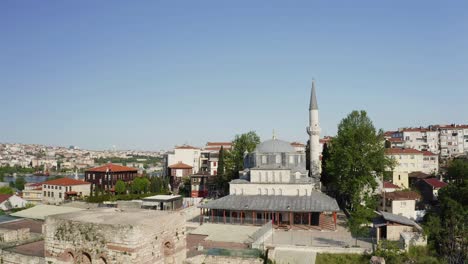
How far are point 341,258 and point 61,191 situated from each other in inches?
1528

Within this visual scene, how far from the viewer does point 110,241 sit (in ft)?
33.4

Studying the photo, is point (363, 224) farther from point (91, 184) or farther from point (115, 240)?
point (91, 184)

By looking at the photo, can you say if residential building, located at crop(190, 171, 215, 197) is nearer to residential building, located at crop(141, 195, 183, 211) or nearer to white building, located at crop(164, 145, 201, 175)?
residential building, located at crop(141, 195, 183, 211)

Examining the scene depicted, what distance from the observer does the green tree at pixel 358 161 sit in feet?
105

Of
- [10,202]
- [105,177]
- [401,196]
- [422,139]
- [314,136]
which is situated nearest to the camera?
[401,196]

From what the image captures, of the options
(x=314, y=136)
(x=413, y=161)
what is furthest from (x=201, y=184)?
(x=413, y=161)

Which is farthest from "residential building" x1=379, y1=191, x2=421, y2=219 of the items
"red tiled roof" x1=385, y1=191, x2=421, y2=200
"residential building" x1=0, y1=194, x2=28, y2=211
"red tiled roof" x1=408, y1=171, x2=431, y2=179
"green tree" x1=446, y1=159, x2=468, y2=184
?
"residential building" x1=0, y1=194, x2=28, y2=211

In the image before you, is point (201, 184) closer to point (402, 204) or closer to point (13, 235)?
point (402, 204)

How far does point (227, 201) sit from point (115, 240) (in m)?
20.9

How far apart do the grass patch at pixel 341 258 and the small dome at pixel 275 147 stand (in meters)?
17.8

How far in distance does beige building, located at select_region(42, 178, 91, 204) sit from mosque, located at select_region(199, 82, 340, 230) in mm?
22357

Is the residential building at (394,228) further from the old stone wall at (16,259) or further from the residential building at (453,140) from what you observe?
the residential building at (453,140)

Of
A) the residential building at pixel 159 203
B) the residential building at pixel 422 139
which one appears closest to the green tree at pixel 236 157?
the residential building at pixel 159 203

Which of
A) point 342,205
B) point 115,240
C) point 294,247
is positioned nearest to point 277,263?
point 294,247
